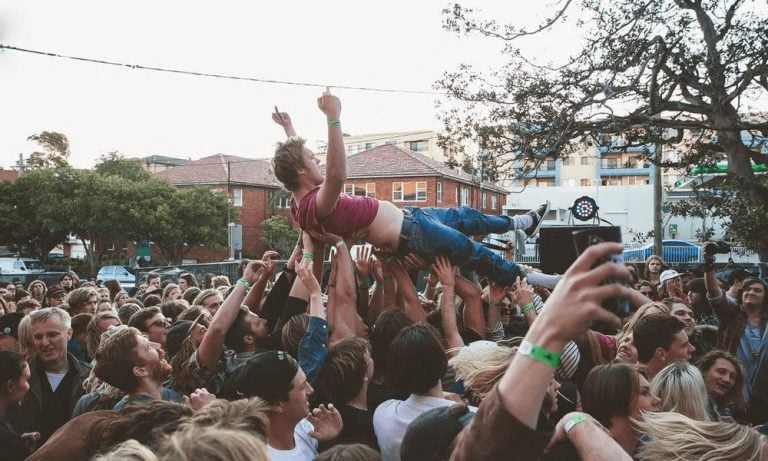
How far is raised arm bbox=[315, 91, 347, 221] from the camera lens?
3.50 meters

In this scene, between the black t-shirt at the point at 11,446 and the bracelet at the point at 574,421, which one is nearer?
the bracelet at the point at 574,421

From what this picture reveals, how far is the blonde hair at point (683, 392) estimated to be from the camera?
309 cm

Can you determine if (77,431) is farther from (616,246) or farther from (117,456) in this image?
(616,246)

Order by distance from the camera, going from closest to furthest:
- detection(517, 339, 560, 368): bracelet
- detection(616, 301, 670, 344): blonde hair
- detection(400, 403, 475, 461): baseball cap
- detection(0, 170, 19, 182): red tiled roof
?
1. detection(517, 339, 560, 368): bracelet
2. detection(400, 403, 475, 461): baseball cap
3. detection(616, 301, 670, 344): blonde hair
4. detection(0, 170, 19, 182): red tiled roof

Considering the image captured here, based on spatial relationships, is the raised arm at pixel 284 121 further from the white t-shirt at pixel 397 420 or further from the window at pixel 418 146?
the window at pixel 418 146

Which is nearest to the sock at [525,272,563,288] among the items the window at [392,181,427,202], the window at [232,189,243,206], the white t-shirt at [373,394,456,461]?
the white t-shirt at [373,394,456,461]

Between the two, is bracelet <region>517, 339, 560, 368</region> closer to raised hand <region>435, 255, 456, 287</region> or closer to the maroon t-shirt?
raised hand <region>435, 255, 456, 287</region>

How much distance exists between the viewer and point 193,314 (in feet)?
16.4

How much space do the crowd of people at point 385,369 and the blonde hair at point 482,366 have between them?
0.01 meters

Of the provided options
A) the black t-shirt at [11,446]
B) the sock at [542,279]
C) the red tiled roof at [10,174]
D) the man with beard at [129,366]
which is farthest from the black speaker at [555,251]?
the red tiled roof at [10,174]

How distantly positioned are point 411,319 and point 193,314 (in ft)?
6.39

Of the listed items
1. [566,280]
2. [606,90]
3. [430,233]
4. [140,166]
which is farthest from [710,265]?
[140,166]

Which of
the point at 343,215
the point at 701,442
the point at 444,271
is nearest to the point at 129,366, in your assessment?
the point at 343,215

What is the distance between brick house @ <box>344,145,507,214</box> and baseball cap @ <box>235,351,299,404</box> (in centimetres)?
3979
